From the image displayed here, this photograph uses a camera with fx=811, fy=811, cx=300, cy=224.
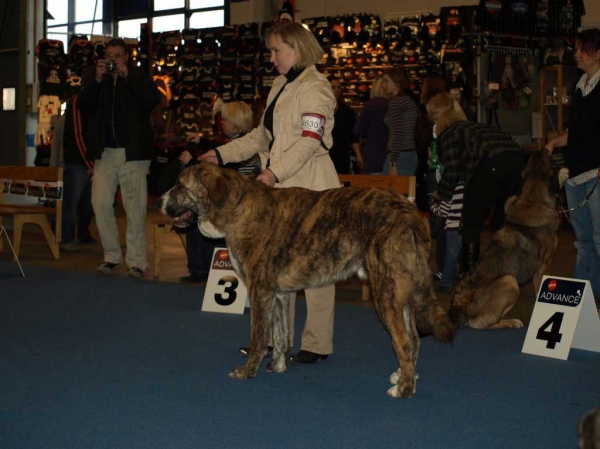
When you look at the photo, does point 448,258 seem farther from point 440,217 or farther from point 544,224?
point 544,224

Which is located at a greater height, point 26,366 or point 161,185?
point 161,185

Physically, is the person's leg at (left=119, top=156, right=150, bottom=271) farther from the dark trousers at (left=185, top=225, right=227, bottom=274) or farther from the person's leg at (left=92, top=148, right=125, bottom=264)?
the dark trousers at (left=185, top=225, right=227, bottom=274)

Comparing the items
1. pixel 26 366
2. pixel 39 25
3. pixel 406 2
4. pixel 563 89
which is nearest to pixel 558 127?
pixel 563 89

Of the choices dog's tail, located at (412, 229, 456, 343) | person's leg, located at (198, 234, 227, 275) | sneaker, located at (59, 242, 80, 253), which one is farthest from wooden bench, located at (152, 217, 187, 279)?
dog's tail, located at (412, 229, 456, 343)

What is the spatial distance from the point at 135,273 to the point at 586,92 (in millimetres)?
4740

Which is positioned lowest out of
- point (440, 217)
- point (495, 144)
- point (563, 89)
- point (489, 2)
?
point (440, 217)

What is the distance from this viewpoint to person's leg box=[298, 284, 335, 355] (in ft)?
16.2

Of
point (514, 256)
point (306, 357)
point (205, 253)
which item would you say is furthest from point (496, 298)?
point (205, 253)

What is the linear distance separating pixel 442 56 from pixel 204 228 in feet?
29.1

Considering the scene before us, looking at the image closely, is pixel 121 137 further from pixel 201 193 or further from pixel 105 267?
pixel 201 193

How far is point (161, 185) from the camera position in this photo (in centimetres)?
749

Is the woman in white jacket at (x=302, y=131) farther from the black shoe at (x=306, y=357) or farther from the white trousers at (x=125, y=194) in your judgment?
the white trousers at (x=125, y=194)

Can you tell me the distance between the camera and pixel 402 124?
8.90 m

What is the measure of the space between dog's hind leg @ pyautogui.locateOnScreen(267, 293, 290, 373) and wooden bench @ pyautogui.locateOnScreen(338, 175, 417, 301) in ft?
8.44
